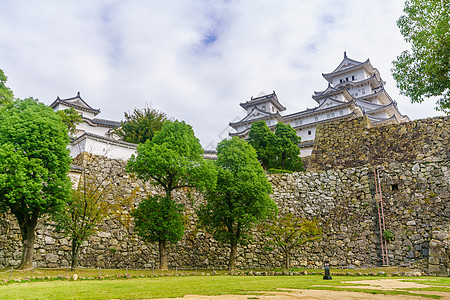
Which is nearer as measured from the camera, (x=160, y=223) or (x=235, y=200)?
(x=160, y=223)

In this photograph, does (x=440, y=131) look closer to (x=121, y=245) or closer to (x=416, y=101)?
(x=416, y=101)

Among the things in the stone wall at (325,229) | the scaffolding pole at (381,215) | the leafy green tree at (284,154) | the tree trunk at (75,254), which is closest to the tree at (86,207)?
the tree trunk at (75,254)

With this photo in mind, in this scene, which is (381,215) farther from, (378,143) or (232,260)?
(232,260)

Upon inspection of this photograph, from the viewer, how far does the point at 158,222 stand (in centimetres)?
1362

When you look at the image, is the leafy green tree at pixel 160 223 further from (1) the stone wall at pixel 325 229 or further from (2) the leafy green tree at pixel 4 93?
(2) the leafy green tree at pixel 4 93

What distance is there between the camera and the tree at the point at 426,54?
27.1 ft

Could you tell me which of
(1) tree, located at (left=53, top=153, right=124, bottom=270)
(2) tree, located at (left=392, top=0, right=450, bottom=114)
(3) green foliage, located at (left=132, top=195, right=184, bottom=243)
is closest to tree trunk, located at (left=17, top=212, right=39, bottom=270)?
(1) tree, located at (left=53, top=153, right=124, bottom=270)

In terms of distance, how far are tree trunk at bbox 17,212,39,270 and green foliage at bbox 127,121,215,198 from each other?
4.15m

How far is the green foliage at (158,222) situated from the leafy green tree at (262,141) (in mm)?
15403

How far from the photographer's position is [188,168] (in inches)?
555

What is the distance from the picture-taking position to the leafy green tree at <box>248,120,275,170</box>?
93.3 feet

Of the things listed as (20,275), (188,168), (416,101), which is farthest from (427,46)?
(20,275)

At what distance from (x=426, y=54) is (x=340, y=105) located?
3541 cm

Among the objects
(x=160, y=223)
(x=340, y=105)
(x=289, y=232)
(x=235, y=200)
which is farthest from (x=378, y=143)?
(x=340, y=105)
